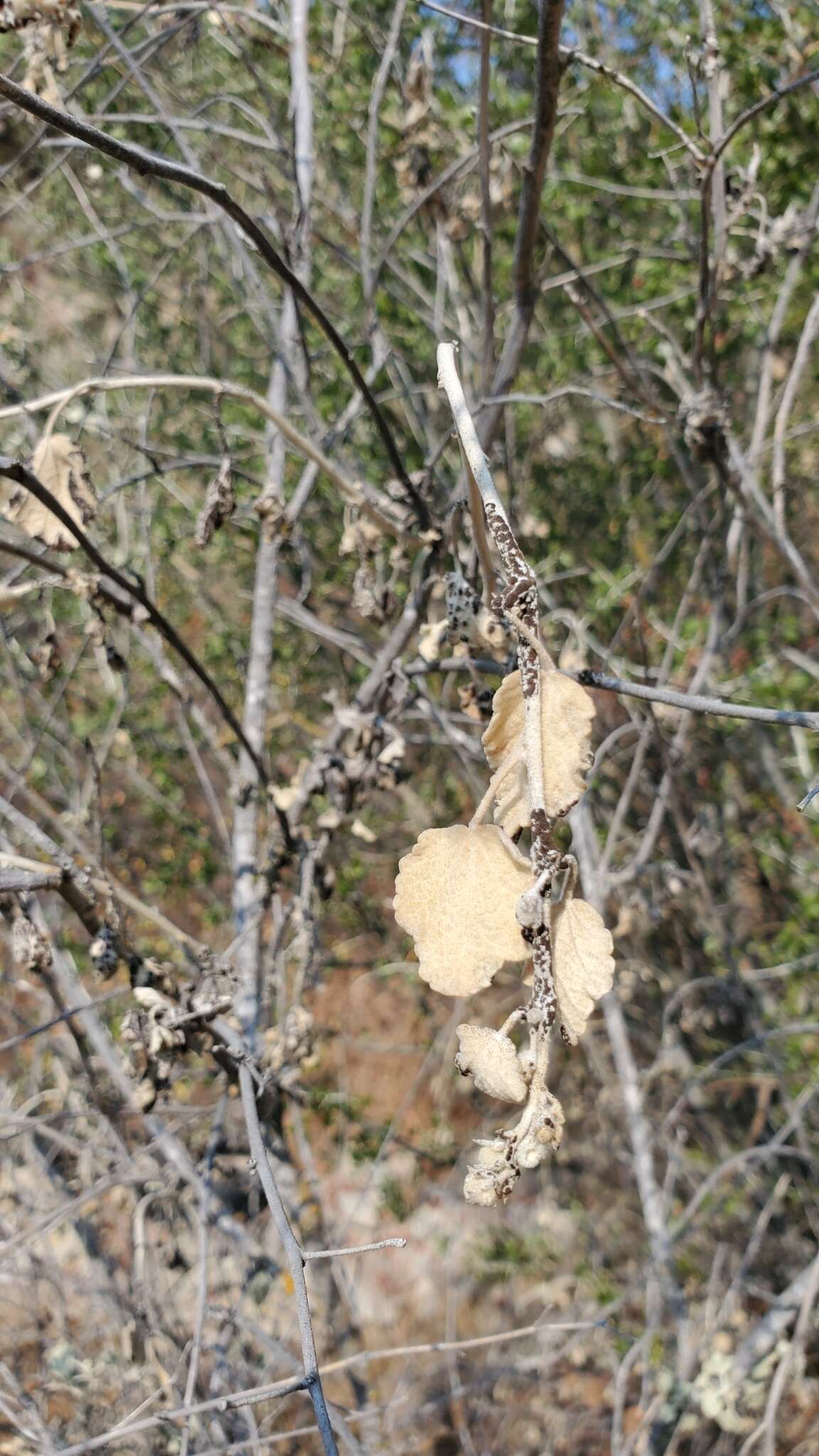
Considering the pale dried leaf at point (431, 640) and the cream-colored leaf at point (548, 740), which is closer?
the cream-colored leaf at point (548, 740)

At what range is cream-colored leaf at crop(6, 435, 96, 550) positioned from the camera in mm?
1276

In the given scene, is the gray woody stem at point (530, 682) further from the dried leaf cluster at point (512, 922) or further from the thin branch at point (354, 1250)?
the thin branch at point (354, 1250)

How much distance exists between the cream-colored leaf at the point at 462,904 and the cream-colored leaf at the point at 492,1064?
3cm

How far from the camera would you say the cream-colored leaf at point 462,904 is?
25.9 inches

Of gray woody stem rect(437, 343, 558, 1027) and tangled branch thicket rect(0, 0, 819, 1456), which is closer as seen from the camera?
gray woody stem rect(437, 343, 558, 1027)

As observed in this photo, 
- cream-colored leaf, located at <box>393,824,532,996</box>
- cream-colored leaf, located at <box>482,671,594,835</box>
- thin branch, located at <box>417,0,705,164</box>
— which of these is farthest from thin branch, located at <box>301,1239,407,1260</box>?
thin branch, located at <box>417,0,705,164</box>

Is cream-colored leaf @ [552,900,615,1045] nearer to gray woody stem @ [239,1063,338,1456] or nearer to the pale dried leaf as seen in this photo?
gray woody stem @ [239,1063,338,1456]

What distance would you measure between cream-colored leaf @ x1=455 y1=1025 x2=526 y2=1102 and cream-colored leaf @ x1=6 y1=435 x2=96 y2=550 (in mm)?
921

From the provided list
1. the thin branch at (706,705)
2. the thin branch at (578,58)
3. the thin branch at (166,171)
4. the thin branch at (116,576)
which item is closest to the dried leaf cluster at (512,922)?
the thin branch at (706,705)

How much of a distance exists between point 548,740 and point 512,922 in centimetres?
13

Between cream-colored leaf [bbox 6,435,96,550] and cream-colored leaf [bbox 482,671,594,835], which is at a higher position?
cream-colored leaf [bbox 6,435,96,550]

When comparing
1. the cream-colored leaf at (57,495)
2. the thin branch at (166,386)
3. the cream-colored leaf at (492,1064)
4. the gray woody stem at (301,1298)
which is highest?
the thin branch at (166,386)

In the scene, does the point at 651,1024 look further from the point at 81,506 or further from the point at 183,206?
the point at 183,206

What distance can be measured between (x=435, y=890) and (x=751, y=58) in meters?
2.88
